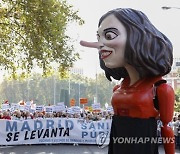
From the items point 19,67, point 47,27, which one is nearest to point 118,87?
point 47,27

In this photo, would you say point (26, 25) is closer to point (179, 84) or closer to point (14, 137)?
point (14, 137)

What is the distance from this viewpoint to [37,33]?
49.8ft

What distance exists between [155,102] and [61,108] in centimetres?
1537

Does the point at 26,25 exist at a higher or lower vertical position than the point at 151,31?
higher

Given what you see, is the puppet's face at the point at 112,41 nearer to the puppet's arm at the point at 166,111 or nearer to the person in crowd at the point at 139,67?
the person in crowd at the point at 139,67

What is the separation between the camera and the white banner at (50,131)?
1515 centimetres

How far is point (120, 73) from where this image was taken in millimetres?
4730

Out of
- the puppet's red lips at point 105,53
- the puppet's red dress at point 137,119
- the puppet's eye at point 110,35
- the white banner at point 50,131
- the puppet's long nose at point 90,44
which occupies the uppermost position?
the puppet's eye at point 110,35

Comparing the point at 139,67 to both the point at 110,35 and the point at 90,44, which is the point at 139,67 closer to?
the point at 110,35

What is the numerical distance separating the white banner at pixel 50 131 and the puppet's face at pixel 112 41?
11.0 meters

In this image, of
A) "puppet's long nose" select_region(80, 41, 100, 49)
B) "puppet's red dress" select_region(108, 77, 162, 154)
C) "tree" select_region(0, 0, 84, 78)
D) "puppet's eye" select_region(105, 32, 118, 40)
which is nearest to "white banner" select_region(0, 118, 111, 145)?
"tree" select_region(0, 0, 84, 78)

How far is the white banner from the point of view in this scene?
15148 mm

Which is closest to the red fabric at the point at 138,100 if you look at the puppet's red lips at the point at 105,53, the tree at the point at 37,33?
the puppet's red lips at the point at 105,53

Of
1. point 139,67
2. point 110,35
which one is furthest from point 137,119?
point 110,35
